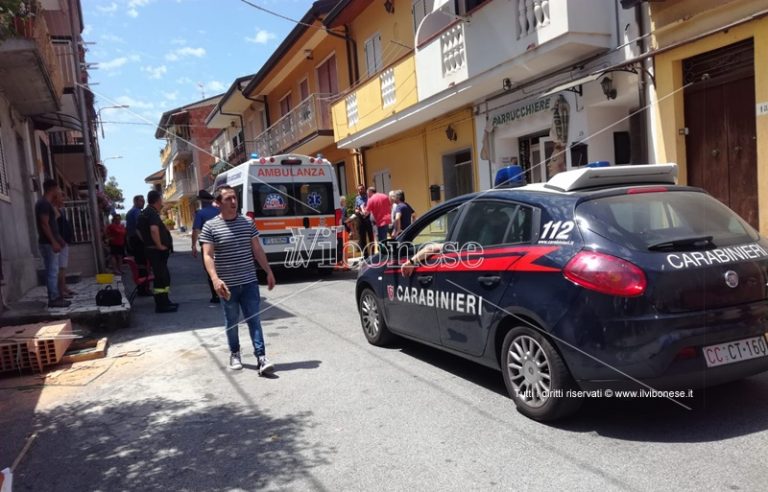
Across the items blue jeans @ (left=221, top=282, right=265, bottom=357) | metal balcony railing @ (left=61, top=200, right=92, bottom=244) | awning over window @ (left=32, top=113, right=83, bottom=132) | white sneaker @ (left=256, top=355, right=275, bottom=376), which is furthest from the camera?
awning over window @ (left=32, top=113, right=83, bottom=132)

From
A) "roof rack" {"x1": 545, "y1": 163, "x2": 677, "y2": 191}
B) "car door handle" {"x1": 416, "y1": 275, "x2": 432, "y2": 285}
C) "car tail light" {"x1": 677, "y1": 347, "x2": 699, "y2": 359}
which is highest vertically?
"roof rack" {"x1": 545, "y1": 163, "x2": 677, "y2": 191}

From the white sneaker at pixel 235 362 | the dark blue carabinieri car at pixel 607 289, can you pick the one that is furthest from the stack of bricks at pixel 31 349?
the dark blue carabinieri car at pixel 607 289

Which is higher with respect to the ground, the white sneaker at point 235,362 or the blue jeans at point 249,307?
the blue jeans at point 249,307

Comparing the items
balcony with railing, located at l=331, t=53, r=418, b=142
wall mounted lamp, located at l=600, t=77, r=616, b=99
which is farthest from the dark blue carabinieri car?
balcony with railing, located at l=331, t=53, r=418, b=142

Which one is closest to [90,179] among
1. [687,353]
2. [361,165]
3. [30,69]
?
[30,69]

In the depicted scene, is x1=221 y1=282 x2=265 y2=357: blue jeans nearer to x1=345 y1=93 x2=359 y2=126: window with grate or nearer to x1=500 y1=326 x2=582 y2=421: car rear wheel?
x1=500 y1=326 x2=582 y2=421: car rear wheel

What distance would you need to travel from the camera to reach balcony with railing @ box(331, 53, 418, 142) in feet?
41.6

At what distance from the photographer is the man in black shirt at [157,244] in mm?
8312

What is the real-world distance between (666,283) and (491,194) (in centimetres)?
158

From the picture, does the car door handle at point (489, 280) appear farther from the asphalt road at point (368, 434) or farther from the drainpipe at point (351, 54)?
the drainpipe at point (351, 54)

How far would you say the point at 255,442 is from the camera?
12.0 feet

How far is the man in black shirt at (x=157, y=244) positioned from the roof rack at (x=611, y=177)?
6.23 meters

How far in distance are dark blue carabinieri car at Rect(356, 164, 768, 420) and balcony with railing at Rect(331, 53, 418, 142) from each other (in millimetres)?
8913

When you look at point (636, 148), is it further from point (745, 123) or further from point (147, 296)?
point (147, 296)
